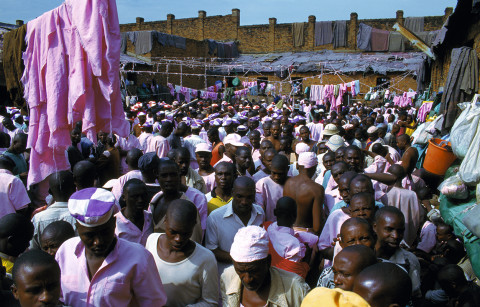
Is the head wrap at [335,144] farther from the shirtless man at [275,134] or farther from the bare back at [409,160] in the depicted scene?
the shirtless man at [275,134]

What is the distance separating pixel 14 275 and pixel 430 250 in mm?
4463

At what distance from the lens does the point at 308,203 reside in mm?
4371

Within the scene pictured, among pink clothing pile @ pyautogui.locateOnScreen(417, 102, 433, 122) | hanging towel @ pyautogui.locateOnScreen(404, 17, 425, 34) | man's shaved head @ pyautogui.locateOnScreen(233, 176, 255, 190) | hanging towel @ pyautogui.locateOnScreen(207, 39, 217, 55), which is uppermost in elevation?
hanging towel @ pyautogui.locateOnScreen(404, 17, 425, 34)

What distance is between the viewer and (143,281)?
89.1 inches

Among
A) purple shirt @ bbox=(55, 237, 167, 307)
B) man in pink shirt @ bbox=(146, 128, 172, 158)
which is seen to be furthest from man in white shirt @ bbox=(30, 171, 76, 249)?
man in pink shirt @ bbox=(146, 128, 172, 158)

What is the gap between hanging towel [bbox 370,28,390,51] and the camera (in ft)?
109

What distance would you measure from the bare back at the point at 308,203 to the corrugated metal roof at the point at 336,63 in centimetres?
2150

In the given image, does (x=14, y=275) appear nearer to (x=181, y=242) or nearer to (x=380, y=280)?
(x=181, y=242)

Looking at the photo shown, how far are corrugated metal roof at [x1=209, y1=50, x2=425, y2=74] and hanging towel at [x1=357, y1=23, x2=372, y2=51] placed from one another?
1.33 metres

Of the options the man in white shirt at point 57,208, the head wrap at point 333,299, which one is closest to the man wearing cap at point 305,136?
the man in white shirt at point 57,208

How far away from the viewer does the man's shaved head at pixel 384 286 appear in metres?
1.99

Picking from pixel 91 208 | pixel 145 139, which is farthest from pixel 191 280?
pixel 145 139

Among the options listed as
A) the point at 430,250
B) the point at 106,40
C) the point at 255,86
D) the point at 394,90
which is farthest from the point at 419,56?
the point at 106,40

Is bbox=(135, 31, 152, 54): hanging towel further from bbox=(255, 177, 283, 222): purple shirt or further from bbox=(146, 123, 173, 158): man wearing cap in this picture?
bbox=(255, 177, 283, 222): purple shirt
